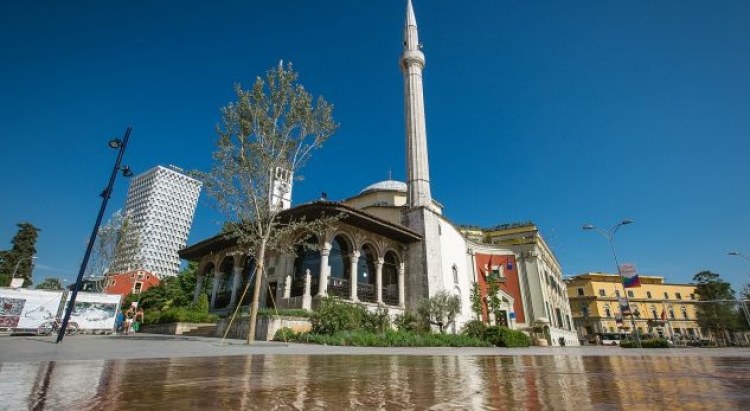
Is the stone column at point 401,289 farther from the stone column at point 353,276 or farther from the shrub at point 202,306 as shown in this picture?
the shrub at point 202,306

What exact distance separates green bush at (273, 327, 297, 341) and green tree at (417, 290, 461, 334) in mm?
8167

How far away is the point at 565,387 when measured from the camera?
1.98 meters

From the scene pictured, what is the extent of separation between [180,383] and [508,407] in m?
1.90

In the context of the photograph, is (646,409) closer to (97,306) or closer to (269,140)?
(269,140)

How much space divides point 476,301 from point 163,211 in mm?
108848

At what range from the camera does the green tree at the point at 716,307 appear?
1529 inches

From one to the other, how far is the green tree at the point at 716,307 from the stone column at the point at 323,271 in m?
41.5

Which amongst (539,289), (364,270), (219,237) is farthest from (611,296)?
(219,237)

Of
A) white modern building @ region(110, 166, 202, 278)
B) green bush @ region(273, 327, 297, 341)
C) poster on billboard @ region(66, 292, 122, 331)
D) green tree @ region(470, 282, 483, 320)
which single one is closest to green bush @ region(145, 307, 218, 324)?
poster on billboard @ region(66, 292, 122, 331)

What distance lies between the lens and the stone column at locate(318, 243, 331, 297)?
17188 mm

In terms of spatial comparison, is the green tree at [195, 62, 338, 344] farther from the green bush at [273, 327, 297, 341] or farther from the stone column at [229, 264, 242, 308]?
the stone column at [229, 264, 242, 308]

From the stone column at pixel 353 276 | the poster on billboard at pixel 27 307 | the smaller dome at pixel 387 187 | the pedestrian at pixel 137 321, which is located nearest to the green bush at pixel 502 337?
the stone column at pixel 353 276

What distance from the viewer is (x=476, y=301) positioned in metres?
24.4

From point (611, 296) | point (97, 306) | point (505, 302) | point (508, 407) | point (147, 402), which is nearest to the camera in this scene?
point (508, 407)
